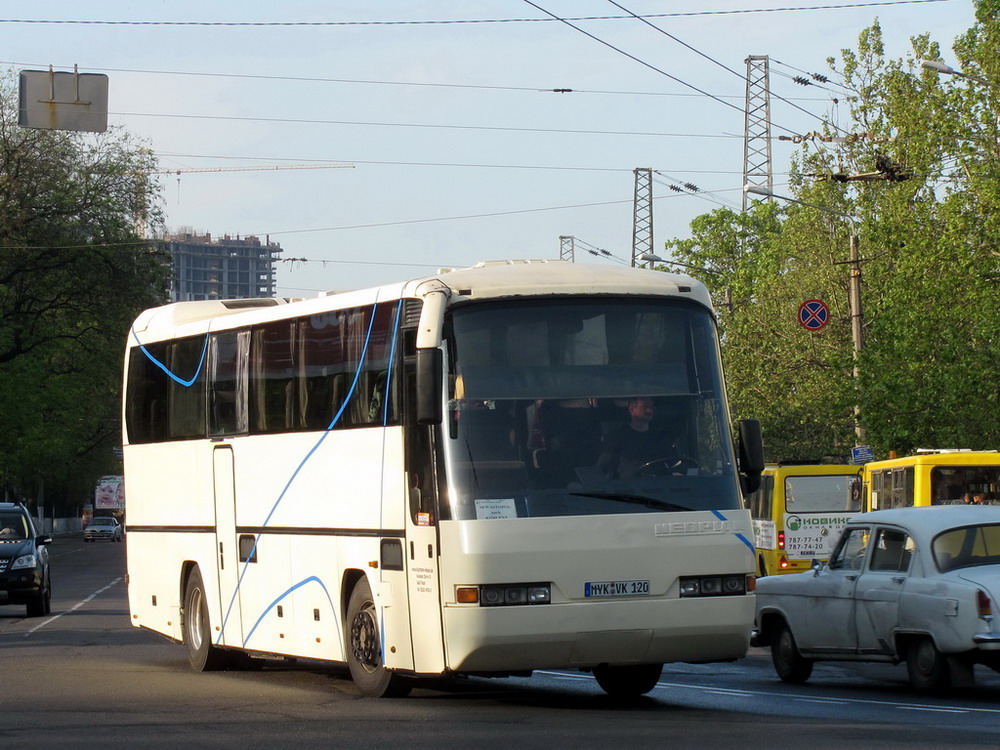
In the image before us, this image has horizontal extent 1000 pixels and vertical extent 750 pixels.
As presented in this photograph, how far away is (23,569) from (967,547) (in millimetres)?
17106

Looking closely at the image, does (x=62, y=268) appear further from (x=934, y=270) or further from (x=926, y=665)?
(x=926, y=665)

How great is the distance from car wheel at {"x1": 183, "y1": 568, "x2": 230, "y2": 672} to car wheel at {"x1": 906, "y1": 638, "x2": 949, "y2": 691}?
648cm

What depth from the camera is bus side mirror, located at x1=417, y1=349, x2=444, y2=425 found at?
12.4 meters

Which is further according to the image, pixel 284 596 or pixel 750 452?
pixel 284 596

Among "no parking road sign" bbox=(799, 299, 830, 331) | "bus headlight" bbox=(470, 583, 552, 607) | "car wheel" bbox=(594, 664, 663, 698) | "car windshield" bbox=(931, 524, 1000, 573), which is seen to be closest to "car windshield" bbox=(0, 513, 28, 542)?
"car wheel" bbox=(594, 664, 663, 698)

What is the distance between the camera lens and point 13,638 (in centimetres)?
2300

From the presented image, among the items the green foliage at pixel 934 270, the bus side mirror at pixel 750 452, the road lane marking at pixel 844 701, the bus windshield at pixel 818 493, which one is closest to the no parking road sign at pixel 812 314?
the green foliage at pixel 934 270

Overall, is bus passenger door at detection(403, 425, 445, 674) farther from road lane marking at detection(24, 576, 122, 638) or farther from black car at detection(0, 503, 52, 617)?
black car at detection(0, 503, 52, 617)

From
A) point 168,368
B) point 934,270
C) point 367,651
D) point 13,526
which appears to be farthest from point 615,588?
point 934,270

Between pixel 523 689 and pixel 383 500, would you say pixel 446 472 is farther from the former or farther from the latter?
pixel 523 689

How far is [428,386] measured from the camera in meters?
12.5

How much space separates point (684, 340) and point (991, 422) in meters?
29.1

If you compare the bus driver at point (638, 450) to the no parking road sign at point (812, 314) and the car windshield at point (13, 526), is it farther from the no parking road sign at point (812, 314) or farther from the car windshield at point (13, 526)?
the no parking road sign at point (812, 314)

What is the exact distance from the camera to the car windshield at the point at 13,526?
1148 inches
